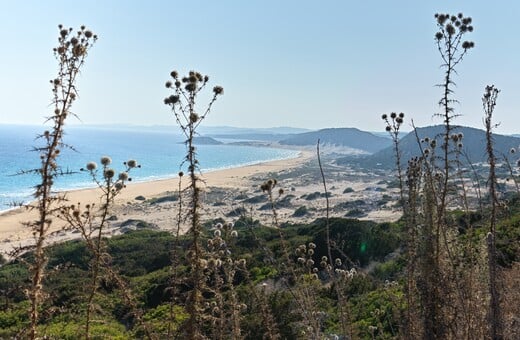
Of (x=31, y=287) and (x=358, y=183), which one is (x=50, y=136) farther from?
(x=358, y=183)

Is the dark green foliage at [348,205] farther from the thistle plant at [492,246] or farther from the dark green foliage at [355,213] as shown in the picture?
the thistle plant at [492,246]

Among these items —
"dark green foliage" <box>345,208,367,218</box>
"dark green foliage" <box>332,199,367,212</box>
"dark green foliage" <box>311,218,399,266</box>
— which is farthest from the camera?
"dark green foliage" <box>332,199,367,212</box>

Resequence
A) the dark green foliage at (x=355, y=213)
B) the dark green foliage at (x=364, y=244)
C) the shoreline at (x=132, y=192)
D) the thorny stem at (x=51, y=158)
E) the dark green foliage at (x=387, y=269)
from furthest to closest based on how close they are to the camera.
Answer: the dark green foliage at (x=355, y=213)
the shoreline at (x=132, y=192)
the dark green foliage at (x=364, y=244)
the dark green foliage at (x=387, y=269)
the thorny stem at (x=51, y=158)

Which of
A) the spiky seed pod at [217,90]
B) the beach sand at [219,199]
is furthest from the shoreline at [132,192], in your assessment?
the spiky seed pod at [217,90]

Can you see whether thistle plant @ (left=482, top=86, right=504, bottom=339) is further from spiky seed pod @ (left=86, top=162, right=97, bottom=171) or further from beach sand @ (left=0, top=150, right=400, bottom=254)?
Result: beach sand @ (left=0, top=150, right=400, bottom=254)

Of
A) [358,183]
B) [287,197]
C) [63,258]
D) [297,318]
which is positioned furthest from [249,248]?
[358,183]

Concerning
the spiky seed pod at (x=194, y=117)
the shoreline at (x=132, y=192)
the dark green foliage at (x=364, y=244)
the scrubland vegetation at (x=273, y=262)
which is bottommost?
the shoreline at (x=132, y=192)

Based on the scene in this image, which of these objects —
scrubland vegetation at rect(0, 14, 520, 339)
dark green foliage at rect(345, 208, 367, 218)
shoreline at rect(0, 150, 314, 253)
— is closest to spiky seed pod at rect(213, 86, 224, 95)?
scrubland vegetation at rect(0, 14, 520, 339)

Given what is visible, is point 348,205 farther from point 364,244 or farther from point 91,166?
point 91,166

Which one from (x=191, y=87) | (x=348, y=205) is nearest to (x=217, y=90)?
(x=191, y=87)
